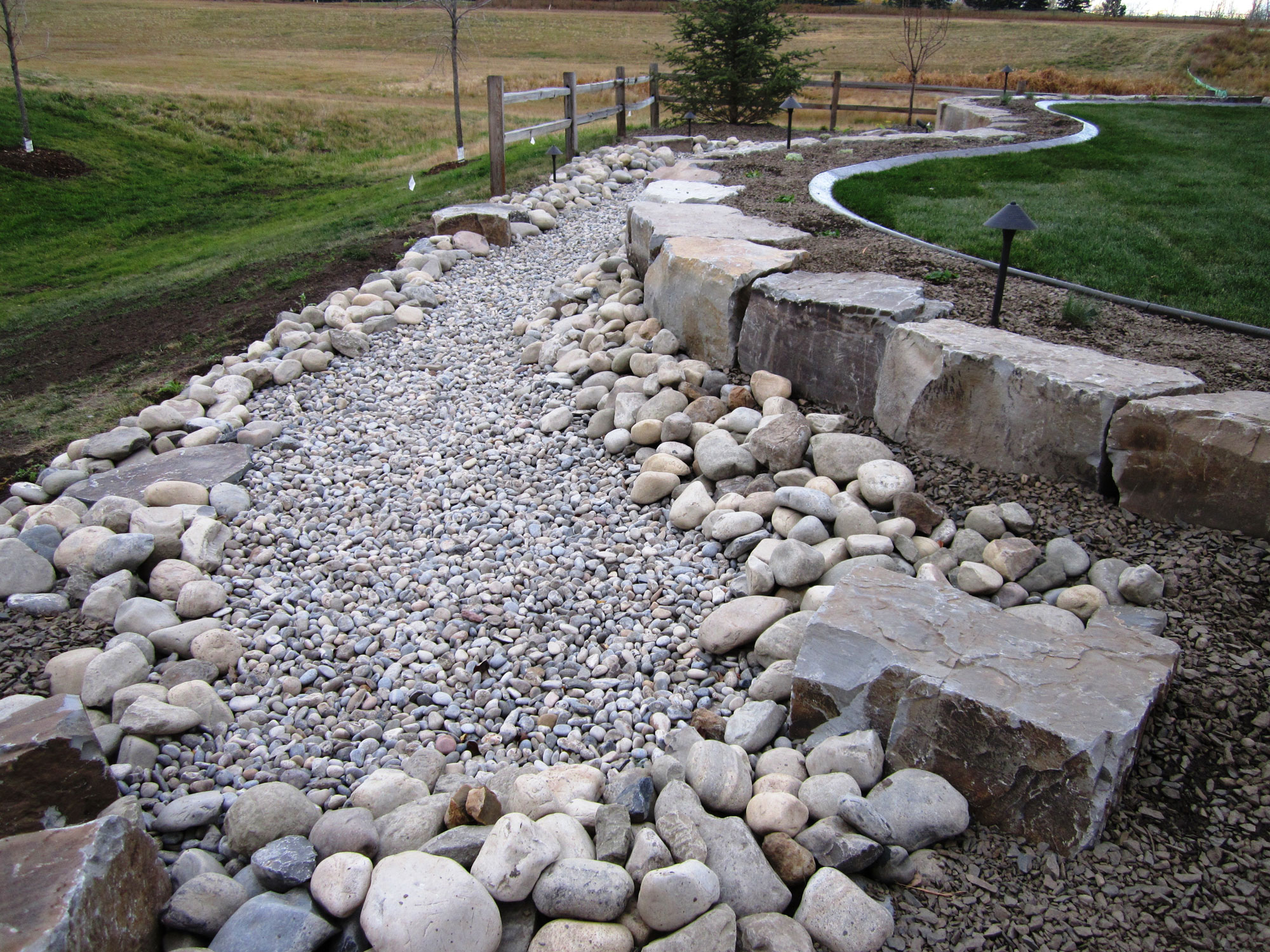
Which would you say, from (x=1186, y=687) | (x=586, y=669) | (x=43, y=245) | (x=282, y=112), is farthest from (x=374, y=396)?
(x=282, y=112)

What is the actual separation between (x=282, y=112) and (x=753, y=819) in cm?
Answer: 2002

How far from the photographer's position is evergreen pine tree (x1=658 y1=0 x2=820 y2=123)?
41.9 ft

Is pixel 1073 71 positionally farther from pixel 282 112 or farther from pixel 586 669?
Answer: pixel 586 669

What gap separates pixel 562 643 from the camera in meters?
3.14

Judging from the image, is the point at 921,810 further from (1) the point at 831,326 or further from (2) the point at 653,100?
(2) the point at 653,100

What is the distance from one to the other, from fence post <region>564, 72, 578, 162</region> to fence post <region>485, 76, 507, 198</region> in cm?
171

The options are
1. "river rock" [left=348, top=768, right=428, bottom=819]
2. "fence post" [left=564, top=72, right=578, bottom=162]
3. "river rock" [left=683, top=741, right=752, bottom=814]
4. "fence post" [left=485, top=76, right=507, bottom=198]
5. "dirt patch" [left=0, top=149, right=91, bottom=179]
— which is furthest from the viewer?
"dirt patch" [left=0, top=149, right=91, bottom=179]

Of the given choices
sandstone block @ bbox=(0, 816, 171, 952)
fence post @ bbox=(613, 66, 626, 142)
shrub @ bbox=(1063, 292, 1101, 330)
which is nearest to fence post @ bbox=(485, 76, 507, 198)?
fence post @ bbox=(613, 66, 626, 142)

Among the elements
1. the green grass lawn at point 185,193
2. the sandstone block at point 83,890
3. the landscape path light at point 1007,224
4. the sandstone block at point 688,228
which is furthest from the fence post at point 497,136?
the sandstone block at point 83,890

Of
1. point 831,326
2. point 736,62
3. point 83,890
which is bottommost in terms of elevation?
point 83,890

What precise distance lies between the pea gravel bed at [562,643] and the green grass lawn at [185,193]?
4.74 meters

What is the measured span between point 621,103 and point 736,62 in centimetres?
233

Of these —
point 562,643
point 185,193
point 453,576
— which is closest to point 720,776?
point 562,643

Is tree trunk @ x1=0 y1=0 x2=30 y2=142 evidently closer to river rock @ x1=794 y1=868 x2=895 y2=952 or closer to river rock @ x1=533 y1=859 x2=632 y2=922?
river rock @ x1=533 y1=859 x2=632 y2=922
